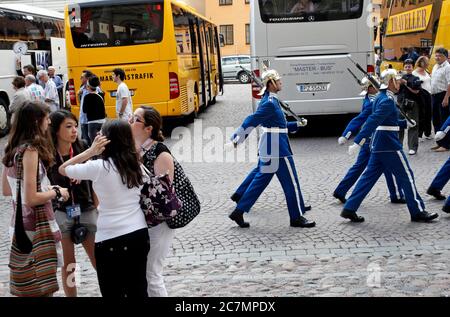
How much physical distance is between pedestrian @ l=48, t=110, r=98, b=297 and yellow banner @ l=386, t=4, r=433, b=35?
13.9 meters

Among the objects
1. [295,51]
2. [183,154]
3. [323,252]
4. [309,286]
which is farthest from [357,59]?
[309,286]

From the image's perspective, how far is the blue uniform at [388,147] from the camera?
7.68 meters

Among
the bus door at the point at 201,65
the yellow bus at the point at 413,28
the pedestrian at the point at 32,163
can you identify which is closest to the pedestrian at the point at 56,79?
the bus door at the point at 201,65

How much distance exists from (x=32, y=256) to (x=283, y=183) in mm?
3760

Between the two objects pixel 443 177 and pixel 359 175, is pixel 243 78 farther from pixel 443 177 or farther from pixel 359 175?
pixel 443 177

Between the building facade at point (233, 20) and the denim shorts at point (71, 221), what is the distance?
2178 inches

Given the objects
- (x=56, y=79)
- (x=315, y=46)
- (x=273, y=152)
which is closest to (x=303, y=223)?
(x=273, y=152)

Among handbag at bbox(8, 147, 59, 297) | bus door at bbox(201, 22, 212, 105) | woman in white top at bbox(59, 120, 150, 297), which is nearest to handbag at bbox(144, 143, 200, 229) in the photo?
woman in white top at bbox(59, 120, 150, 297)

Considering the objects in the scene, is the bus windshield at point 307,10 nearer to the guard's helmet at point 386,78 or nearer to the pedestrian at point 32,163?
the guard's helmet at point 386,78

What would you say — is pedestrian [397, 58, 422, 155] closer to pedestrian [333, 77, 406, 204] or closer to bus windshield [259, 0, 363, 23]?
bus windshield [259, 0, 363, 23]

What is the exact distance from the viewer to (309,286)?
5.69 metres

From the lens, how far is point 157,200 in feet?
14.3

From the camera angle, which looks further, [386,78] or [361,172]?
[361,172]

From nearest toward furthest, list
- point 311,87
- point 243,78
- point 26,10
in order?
point 311,87, point 26,10, point 243,78
